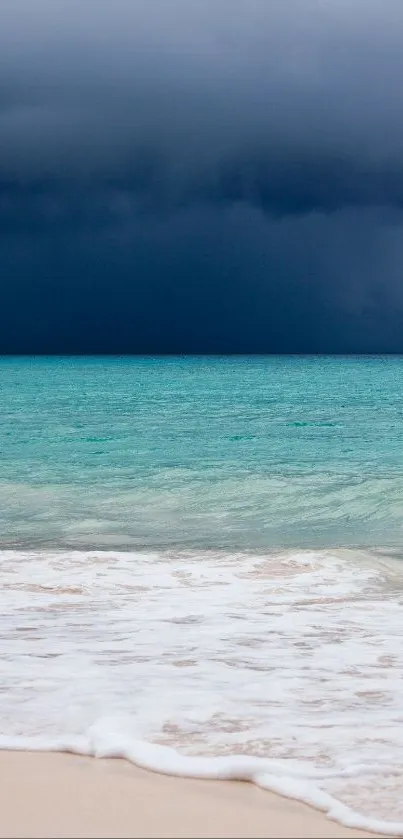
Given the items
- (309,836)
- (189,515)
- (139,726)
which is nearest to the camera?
(309,836)

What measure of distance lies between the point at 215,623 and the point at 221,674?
1.56m

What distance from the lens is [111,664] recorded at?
6.02 meters

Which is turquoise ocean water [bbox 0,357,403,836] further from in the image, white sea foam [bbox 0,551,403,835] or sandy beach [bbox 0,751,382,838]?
sandy beach [bbox 0,751,382,838]

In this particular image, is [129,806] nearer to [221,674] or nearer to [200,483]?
[221,674]

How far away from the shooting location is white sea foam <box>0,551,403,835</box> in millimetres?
4270

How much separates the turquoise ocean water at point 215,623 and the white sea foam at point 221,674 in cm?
2

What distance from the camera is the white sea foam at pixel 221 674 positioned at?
14.0ft

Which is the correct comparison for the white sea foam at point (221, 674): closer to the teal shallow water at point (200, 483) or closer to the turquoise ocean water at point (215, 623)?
the turquoise ocean water at point (215, 623)

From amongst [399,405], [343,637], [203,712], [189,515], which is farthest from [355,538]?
[399,405]

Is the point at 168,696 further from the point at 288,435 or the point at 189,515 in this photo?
the point at 288,435

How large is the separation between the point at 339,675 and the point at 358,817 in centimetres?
212

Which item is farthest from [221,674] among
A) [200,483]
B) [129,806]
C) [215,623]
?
[200,483]

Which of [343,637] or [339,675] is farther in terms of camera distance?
[343,637]

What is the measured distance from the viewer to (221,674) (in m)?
5.77
